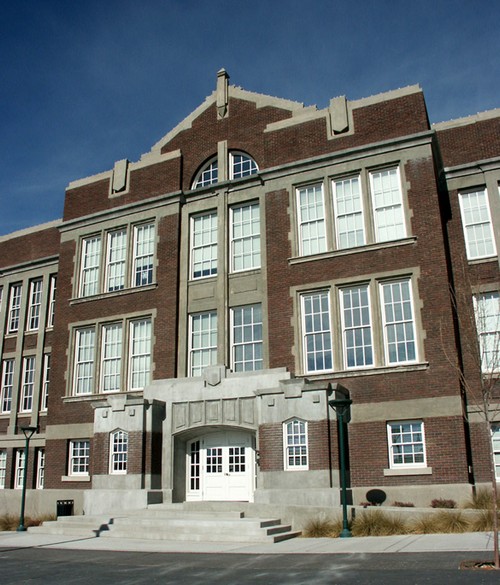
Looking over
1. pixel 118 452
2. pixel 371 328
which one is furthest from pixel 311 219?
pixel 118 452

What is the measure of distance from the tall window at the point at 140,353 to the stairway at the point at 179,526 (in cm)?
546

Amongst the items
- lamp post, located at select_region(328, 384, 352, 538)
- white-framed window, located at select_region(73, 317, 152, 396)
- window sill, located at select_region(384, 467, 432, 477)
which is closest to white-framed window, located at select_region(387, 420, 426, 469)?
window sill, located at select_region(384, 467, 432, 477)

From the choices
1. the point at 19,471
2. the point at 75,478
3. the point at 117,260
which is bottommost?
the point at 75,478

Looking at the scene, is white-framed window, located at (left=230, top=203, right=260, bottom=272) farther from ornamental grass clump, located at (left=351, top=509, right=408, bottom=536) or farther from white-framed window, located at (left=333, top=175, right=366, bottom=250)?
ornamental grass clump, located at (left=351, top=509, right=408, bottom=536)

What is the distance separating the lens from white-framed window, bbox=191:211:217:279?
2608cm

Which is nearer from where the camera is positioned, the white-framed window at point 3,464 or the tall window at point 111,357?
the tall window at point 111,357

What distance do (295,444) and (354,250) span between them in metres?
7.19

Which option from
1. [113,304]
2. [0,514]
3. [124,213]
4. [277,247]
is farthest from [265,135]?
[0,514]

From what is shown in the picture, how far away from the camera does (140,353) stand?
86.1 ft

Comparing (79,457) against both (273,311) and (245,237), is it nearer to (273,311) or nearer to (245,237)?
(273,311)

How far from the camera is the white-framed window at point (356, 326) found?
2181 centimetres

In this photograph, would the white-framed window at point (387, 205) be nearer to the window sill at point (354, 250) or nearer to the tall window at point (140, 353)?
the window sill at point (354, 250)

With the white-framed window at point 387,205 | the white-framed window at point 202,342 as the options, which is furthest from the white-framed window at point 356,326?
the white-framed window at point 202,342

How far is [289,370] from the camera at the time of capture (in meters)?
22.7
